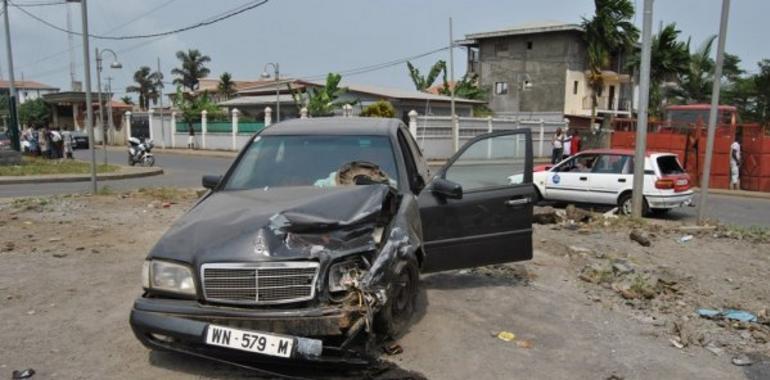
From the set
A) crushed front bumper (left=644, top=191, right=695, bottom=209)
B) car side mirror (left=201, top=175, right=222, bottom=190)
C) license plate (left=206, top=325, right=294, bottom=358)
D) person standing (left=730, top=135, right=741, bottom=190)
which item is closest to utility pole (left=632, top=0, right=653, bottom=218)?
crushed front bumper (left=644, top=191, right=695, bottom=209)

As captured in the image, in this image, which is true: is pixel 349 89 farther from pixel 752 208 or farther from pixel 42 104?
pixel 42 104

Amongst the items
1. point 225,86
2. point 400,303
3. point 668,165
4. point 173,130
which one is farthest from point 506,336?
point 225,86

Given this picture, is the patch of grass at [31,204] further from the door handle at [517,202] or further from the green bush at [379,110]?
the green bush at [379,110]

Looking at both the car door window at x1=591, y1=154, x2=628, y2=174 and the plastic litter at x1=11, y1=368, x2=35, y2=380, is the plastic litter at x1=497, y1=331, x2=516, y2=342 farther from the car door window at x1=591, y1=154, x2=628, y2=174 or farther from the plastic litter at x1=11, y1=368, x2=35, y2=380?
the car door window at x1=591, y1=154, x2=628, y2=174

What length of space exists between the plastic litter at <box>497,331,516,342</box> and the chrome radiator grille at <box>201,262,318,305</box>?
198 centimetres

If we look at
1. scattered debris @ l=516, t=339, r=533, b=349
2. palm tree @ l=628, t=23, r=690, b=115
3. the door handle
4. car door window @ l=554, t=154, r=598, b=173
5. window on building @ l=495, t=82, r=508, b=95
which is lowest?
scattered debris @ l=516, t=339, r=533, b=349

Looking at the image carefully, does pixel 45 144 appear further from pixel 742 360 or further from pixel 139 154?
pixel 742 360

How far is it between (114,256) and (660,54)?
4480 centimetres

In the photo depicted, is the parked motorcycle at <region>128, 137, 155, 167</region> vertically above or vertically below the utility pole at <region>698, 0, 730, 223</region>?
below

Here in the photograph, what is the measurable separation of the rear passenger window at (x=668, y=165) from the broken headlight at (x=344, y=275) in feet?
35.3

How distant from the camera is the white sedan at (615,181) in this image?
12.5m

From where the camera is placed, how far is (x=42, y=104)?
62.2 m

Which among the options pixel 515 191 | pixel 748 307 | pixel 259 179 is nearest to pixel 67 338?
pixel 259 179

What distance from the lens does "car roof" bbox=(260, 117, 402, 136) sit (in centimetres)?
537
